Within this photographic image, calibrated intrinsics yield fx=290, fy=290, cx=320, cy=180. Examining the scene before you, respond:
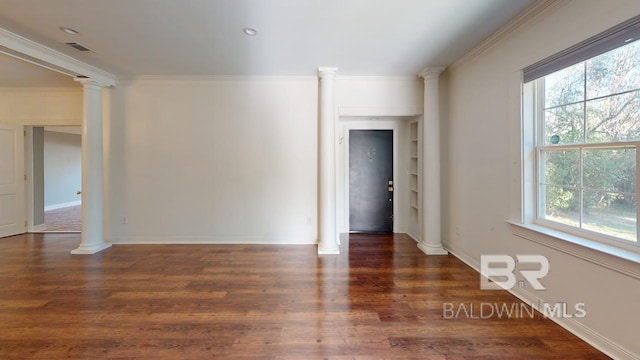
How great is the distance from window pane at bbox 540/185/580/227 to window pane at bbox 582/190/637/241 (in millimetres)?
82

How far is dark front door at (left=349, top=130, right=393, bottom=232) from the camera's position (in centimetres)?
532

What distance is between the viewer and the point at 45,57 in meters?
3.39

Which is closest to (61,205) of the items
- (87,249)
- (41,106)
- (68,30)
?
(41,106)

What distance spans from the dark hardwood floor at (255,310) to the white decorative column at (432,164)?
0.30 meters

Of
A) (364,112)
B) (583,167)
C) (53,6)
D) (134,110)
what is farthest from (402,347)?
(134,110)

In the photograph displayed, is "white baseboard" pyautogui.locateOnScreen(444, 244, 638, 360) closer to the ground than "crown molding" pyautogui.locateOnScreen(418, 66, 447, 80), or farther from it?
closer to the ground

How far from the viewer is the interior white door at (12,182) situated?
5055 millimetres

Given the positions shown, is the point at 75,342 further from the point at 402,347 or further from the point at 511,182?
the point at 511,182

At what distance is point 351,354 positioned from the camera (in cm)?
196

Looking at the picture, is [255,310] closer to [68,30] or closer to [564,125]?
[564,125]

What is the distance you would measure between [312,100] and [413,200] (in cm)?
247

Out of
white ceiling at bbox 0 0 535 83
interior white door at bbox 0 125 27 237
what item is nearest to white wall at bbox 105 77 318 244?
white ceiling at bbox 0 0 535 83

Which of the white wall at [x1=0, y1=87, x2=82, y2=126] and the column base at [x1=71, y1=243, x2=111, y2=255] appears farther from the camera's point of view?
the white wall at [x1=0, y1=87, x2=82, y2=126]

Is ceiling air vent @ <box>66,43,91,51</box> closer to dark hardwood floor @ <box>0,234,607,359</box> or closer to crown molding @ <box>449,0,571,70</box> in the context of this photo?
dark hardwood floor @ <box>0,234,607,359</box>
